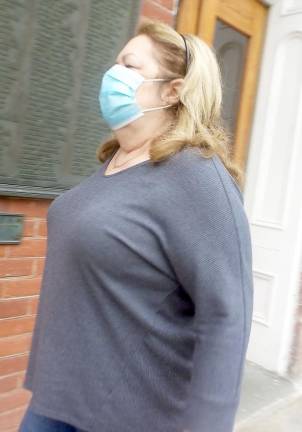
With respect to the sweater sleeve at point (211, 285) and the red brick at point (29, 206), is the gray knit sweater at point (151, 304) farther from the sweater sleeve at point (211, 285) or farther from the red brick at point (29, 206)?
the red brick at point (29, 206)

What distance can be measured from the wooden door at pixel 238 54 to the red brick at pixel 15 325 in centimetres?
171

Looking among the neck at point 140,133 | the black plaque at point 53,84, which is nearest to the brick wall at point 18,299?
the black plaque at point 53,84

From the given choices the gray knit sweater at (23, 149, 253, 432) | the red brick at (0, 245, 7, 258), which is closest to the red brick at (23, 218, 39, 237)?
the red brick at (0, 245, 7, 258)

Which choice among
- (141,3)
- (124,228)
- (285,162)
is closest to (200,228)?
(124,228)

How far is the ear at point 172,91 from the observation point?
143cm

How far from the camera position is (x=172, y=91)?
1439 millimetres

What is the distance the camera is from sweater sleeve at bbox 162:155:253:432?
1.23 m

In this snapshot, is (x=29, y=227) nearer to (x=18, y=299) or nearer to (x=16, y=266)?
(x=16, y=266)

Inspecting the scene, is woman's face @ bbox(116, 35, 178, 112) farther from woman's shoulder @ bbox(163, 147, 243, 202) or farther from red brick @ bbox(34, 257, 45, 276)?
red brick @ bbox(34, 257, 45, 276)

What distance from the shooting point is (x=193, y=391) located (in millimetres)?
1257

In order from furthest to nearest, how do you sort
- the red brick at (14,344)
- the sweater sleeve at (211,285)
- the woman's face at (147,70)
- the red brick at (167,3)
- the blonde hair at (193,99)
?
the red brick at (167,3) → the red brick at (14,344) → the woman's face at (147,70) → the blonde hair at (193,99) → the sweater sleeve at (211,285)

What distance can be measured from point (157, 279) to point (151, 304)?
70mm

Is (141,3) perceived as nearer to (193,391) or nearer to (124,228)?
(124,228)

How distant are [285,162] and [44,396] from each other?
2967mm
